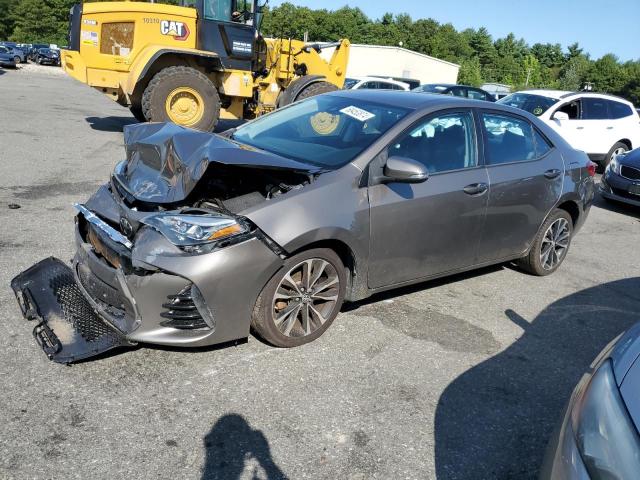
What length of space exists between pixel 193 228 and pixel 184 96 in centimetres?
840

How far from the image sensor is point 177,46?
11.2 m

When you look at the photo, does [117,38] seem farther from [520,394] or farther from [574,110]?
[520,394]

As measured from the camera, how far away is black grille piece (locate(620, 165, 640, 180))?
8883 mm

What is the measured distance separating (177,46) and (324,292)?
899 centimetres

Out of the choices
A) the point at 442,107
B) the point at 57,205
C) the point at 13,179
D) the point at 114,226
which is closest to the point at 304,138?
the point at 442,107

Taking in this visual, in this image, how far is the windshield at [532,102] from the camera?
38.6 ft

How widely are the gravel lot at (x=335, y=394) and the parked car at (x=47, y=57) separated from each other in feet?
148

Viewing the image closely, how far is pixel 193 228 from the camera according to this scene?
10.3 ft

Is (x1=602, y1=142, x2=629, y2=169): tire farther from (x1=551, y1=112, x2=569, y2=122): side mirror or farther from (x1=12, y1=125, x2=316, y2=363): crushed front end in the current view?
(x1=12, y1=125, x2=316, y2=363): crushed front end

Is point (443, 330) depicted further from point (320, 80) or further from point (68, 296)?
point (320, 80)

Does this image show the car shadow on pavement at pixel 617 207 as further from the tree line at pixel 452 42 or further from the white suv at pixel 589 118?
the tree line at pixel 452 42

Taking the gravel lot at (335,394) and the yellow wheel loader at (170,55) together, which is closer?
the gravel lot at (335,394)

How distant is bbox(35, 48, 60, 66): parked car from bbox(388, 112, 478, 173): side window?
47.0 m

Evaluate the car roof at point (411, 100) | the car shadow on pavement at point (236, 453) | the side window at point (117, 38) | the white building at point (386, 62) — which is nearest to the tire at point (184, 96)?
the side window at point (117, 38)
